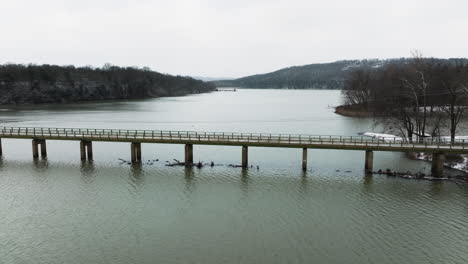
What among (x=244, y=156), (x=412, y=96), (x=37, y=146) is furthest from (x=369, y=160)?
(x=37, y=146)

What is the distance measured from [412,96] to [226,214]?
36015mm

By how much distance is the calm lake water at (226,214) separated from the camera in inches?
836

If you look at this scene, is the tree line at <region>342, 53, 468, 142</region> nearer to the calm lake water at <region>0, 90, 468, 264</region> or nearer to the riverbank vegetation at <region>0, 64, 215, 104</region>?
the calm lake water at <region>0, 90, 468, 264</region>

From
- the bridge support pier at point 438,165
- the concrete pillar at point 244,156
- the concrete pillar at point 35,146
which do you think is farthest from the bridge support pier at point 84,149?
the bridge support pier at point 438,165

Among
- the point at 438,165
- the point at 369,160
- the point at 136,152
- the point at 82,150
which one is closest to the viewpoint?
the point at 438,165

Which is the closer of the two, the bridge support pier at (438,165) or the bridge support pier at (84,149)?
the bridge support pier at (438,165)

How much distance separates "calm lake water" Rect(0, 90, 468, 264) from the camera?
836 inches

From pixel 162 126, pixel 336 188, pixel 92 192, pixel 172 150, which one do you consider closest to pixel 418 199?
pixel 336 188

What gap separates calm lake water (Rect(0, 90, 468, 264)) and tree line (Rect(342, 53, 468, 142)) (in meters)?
13.2

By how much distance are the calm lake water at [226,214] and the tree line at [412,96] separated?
13203mm

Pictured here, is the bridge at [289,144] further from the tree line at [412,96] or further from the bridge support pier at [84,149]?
the tree line at [412,96]

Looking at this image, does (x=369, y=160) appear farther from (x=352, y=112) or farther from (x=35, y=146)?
(x=352, y=112)

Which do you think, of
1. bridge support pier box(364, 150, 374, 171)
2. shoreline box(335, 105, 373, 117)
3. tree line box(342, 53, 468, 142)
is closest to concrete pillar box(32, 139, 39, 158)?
bridge support pier box(364, 150, 374, 171)

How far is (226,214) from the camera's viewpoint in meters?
26.7
